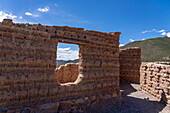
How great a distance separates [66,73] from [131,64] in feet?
21.6

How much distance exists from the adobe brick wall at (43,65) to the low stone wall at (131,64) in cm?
617

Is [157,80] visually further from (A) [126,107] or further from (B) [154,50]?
(B) [154,50]

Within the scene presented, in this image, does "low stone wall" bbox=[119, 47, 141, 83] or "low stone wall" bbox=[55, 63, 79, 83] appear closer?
"low stone wall" bbox=[55, 63, 79, 83]

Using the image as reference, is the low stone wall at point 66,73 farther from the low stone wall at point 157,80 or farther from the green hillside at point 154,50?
the green hillside at point 154,50

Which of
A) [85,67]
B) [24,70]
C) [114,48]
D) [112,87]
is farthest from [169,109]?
[24,70]

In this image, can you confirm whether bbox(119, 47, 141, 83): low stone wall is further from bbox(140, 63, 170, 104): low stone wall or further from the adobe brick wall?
the adobe brick wall

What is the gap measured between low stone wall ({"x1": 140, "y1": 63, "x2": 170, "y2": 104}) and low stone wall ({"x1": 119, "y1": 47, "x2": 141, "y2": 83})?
2.36 metres

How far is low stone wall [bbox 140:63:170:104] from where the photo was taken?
255 inches

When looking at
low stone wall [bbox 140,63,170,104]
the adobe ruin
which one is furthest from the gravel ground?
low stone wall [bbox 140,63,170,104]

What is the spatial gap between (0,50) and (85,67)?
11.1 feet

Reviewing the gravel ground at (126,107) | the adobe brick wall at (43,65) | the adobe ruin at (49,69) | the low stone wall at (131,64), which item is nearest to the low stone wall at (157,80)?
the adobe ruin at (49,69)

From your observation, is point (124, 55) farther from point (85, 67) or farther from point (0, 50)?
point (0, 50)

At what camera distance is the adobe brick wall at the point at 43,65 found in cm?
403

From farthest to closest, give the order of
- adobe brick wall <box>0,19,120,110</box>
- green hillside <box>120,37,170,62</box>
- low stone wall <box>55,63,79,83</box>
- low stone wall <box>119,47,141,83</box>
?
green hillside <box>120,37,170,62</box> < low stone wall <box>119,47,141,83</box> < low stone wall <box>55,63,79,83</box> < adobe brick wall <box>0,19,120,110</box>
